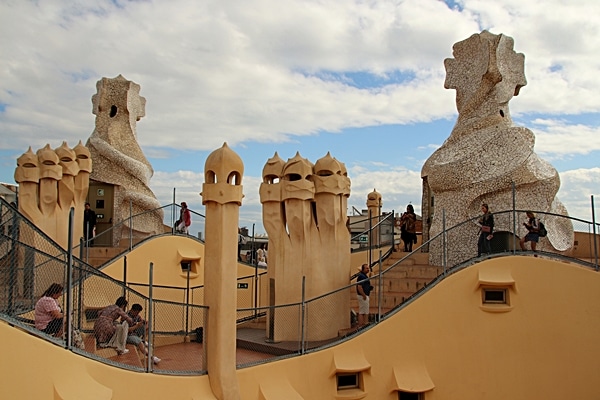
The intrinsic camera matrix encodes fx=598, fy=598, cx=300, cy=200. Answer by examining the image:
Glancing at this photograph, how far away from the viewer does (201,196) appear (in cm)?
826

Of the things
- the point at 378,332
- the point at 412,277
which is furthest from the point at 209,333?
the point at 412,277

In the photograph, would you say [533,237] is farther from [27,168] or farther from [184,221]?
[27,168]

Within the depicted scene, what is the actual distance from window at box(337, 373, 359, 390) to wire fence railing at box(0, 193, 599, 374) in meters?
0.58

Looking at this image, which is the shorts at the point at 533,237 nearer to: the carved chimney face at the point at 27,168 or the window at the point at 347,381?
the window at the point at 347,381

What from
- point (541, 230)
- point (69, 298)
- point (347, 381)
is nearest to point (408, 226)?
point (541, 230)

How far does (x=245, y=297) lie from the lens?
14.3m

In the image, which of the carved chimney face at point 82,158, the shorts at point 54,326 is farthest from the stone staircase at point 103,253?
the shorts at point 54,326

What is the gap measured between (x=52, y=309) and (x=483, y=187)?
883 cm

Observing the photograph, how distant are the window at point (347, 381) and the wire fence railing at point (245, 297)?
0.58m

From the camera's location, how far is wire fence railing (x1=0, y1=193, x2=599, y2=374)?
707 centimetres

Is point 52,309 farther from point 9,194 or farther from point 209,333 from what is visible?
point 9,194

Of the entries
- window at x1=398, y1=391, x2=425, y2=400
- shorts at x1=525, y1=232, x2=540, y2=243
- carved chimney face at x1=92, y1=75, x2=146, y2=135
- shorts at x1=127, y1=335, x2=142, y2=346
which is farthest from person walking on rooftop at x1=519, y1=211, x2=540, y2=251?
carved chimney face at x1=92, y1=75, x2=146, y2=135

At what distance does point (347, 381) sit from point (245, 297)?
5.11m

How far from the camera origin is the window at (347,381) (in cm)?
958
